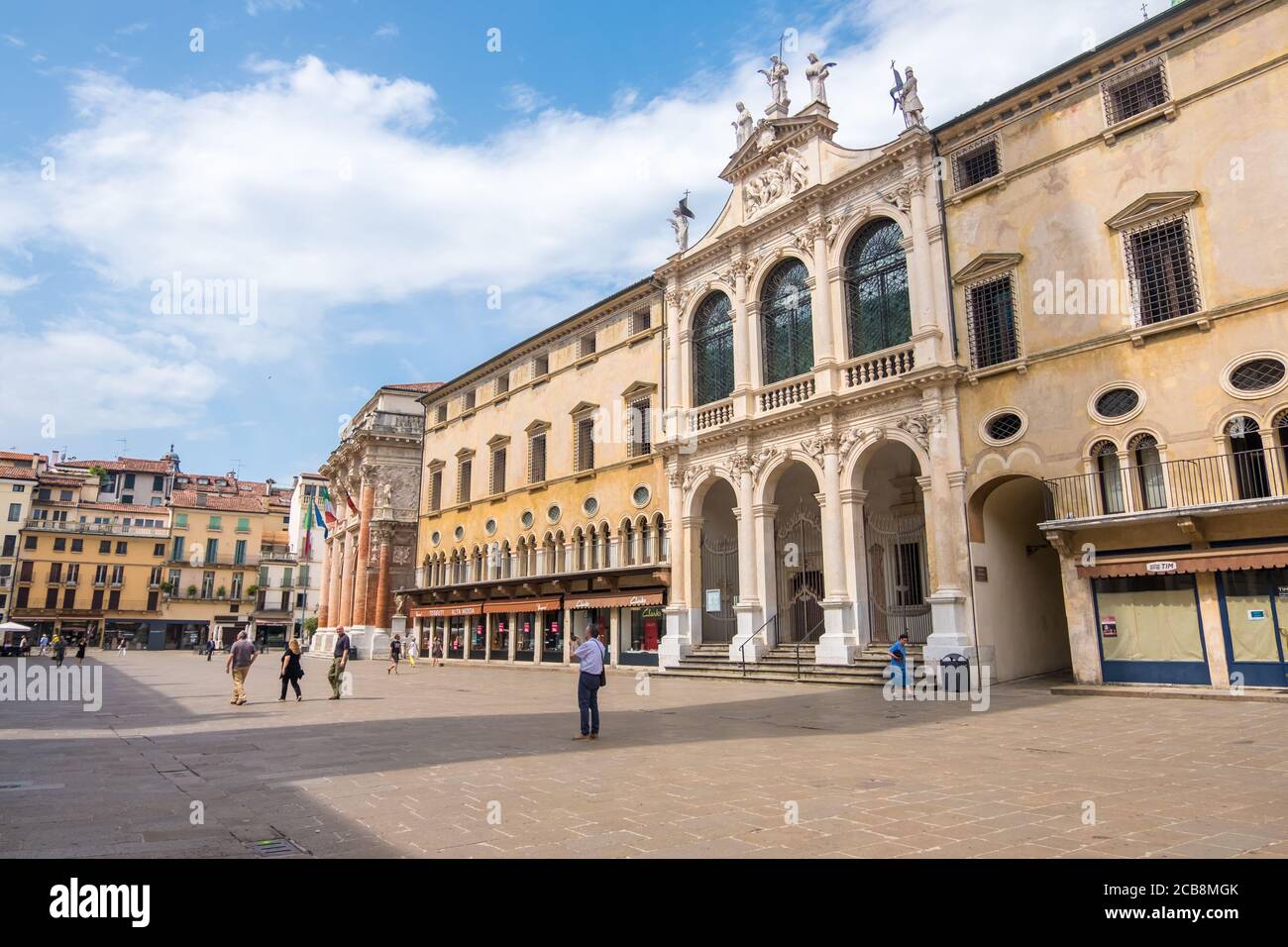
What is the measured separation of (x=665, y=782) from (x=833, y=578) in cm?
1587

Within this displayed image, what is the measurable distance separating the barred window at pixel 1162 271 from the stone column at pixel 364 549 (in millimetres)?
39367

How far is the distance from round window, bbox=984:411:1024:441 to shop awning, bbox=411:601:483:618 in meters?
25.3

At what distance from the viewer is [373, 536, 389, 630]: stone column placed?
150 feet

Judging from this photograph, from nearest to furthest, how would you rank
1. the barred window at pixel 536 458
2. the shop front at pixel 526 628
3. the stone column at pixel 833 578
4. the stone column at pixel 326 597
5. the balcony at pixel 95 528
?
1. the stone column at pixel 833 578
2. the shop front at pixel 526 628
3. the barred window at pixel 536 458
4. the stone column at pixel 326 597
5. the balcony at pixel 95 528

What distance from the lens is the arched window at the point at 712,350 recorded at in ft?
93.4

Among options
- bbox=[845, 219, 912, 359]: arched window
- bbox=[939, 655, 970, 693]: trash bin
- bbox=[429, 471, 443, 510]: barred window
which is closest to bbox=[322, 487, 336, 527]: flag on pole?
bbox=[429, 471, 443, 510]: barred window

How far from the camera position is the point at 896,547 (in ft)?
80.1

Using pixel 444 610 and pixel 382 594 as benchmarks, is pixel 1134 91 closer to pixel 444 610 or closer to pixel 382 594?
pixel 444 610

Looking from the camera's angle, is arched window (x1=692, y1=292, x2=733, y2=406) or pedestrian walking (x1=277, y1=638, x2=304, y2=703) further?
arched window (x1=692, y1=292, x2=733, y2=406)

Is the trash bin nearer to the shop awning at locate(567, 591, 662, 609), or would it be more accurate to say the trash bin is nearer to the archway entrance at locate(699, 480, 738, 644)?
the archway entrance at locate(699, 480, 738, 644)

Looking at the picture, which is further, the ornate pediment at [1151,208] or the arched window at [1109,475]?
the arched window at [1109,475]

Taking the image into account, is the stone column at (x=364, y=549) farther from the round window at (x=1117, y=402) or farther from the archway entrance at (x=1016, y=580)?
the round window at (x=1117, y=402)

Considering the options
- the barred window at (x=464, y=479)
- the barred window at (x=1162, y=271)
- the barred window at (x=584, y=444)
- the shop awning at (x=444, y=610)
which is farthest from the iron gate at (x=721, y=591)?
the barred window at (x=464, y=479)
